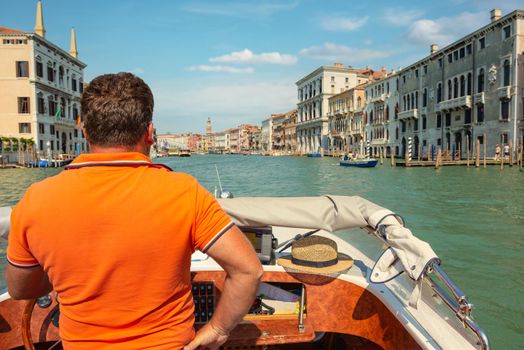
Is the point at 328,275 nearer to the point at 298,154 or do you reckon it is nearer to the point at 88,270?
the point at 88,270

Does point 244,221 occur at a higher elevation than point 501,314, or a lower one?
higher

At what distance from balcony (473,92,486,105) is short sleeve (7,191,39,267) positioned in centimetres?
2754

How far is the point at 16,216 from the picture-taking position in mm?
983

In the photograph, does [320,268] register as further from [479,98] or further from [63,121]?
[63,121]

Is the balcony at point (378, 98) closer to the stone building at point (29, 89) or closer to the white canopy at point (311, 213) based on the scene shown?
the stone building at point (29, 89)

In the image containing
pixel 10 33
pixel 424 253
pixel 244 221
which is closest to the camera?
pixel 424 253

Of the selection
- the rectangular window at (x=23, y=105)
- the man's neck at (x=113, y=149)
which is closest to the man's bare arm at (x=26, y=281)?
the man's neck at (x=113, y=149)

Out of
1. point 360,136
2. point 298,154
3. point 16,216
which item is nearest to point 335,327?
point 16,216

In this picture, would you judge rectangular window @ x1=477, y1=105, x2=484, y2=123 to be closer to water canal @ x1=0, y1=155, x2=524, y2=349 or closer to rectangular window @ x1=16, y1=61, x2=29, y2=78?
water canal @ x1=0, y1=155, x2=524, y2=349

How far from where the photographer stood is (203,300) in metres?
2.08

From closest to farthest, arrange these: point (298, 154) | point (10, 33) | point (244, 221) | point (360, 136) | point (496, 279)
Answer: point (244, 221) < point (496, 279) < point (10, 33) < point (360, 136) < point (298, 154)

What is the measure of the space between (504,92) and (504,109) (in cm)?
97

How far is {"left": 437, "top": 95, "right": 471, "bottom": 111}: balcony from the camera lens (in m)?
26.0

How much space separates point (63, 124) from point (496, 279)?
33244 millimetres
